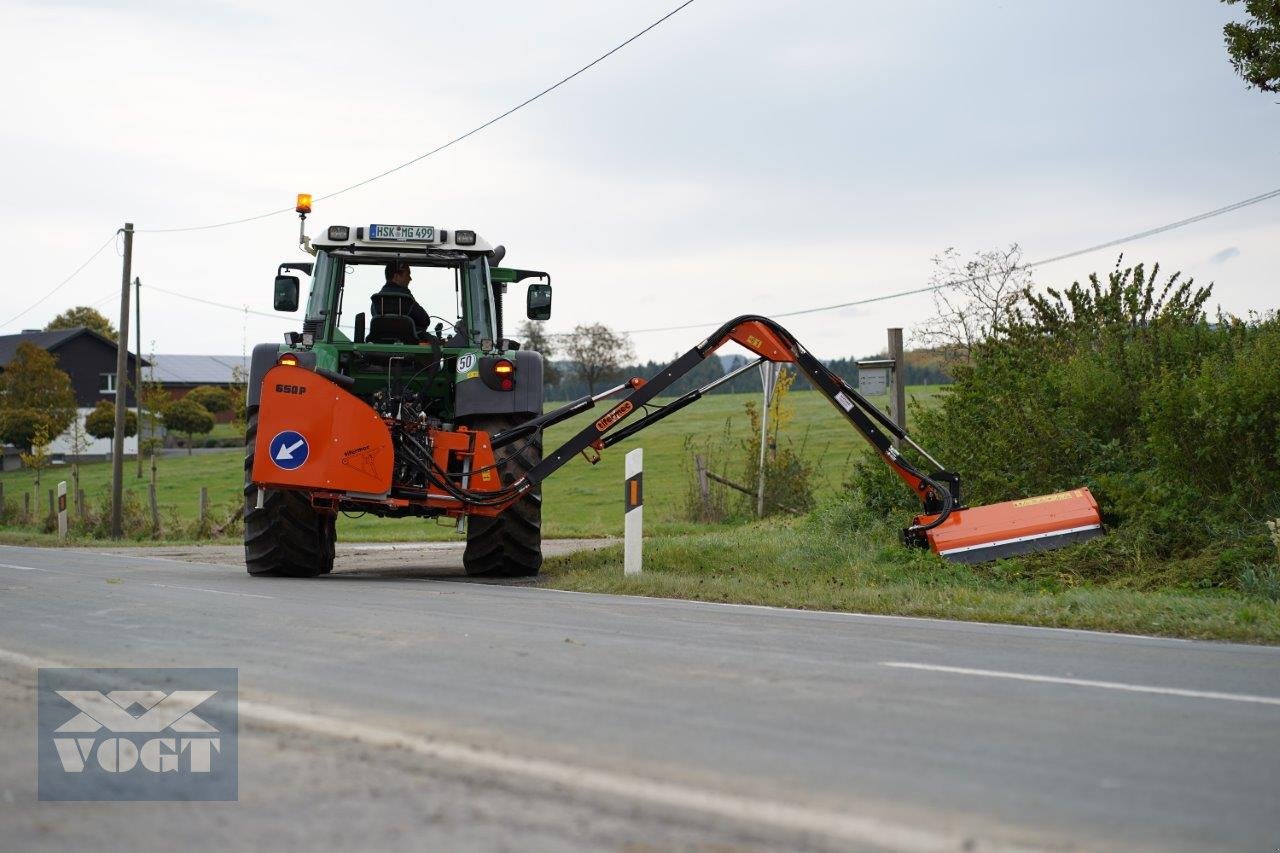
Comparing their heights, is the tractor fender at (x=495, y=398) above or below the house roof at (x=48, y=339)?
below

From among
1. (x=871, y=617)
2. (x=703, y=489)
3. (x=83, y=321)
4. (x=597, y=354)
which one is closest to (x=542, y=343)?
(x=597, y=354)

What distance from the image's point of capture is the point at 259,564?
12992 millimetres

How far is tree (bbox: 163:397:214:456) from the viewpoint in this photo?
75875 mm

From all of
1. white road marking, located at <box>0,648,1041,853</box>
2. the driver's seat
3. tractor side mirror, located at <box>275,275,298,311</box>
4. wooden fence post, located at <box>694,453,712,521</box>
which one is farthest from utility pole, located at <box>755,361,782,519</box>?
white road marking, located at <box>0,648,1041,853</box>

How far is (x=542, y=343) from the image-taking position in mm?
84062

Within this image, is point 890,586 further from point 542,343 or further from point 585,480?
point 542,343

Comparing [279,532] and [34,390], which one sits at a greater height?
[34,390]

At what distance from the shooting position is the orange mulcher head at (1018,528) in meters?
11.6

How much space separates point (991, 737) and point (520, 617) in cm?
430

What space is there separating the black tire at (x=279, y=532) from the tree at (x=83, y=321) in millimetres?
89708

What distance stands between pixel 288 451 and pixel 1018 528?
21.4 ft

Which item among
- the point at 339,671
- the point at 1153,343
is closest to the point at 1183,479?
the point at 1153,343

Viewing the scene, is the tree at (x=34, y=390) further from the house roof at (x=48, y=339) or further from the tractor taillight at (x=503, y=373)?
the tractor taillight at (x=503, y=373)

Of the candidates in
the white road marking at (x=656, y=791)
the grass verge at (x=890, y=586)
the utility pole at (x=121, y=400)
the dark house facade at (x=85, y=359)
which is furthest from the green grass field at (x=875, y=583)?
the dark house facade at (x=85, y=359)
